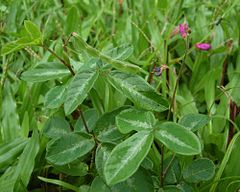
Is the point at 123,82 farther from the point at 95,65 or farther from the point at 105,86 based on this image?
the point at 105,86

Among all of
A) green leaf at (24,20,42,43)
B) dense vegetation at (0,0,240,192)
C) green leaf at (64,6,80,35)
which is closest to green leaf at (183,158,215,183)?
dense vegetation at (0,0,240,192)

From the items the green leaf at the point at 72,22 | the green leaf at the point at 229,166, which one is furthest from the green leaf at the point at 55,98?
the green leaf at the point at 72,22

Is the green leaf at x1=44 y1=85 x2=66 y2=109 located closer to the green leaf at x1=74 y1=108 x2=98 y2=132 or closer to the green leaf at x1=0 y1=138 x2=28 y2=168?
the green leaf at x1=74 y1=108 x2=98 y2=132

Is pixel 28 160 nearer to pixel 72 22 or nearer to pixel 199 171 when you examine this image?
pixel 199 171

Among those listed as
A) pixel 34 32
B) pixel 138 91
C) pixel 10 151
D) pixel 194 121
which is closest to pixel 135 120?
pixel 138 91

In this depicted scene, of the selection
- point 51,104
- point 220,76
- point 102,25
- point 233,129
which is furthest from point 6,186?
point 102,25
